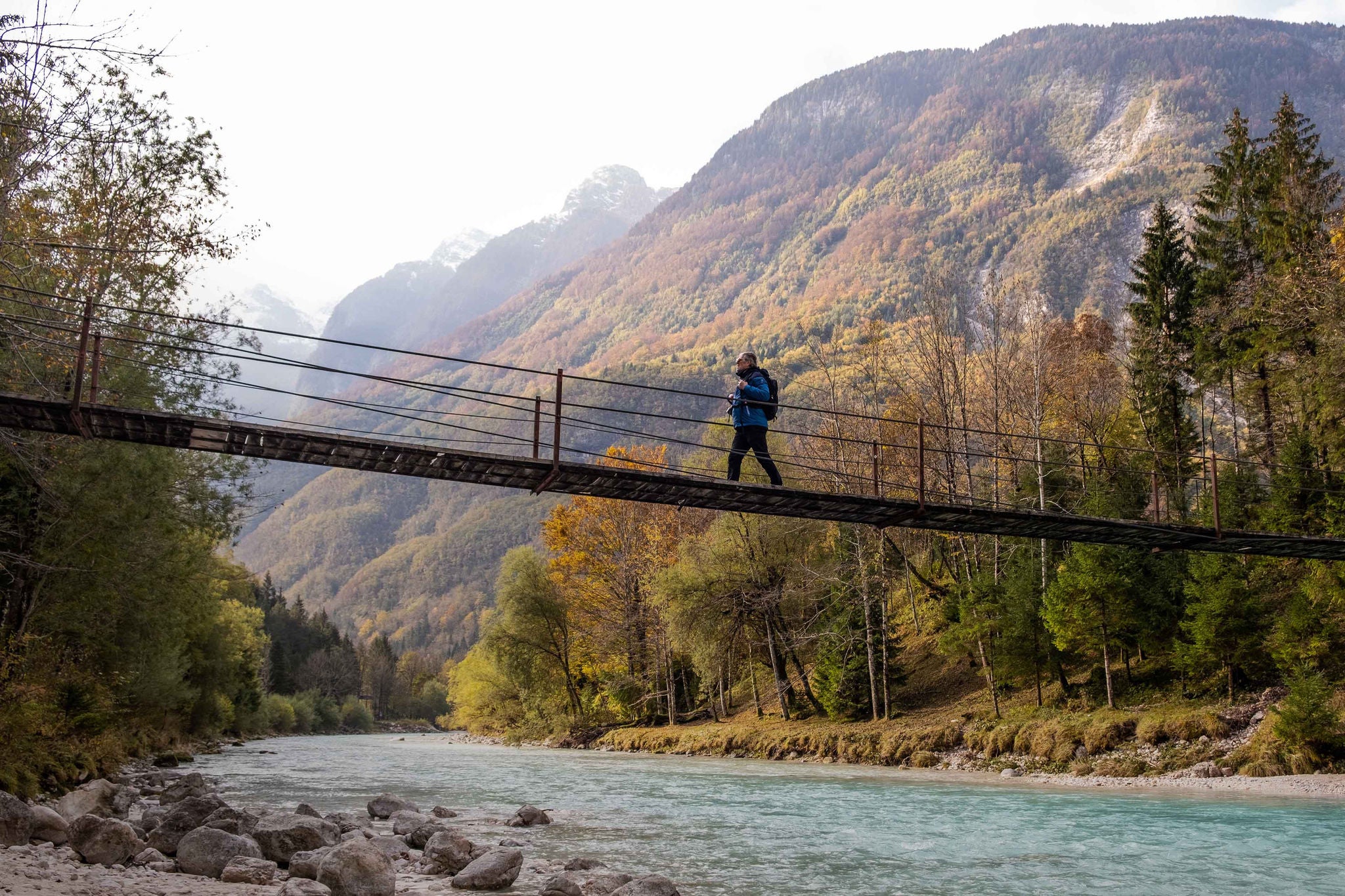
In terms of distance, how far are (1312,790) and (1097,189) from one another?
14801 centimetres

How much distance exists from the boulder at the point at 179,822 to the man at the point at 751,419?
7774 millimetres

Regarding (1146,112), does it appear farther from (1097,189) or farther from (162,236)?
(162,236)

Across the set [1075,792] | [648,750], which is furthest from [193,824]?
[648,750]

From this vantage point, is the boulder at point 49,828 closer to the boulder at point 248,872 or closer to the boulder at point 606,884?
the boulder at point 248,872

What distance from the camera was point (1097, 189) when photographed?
5851 inches

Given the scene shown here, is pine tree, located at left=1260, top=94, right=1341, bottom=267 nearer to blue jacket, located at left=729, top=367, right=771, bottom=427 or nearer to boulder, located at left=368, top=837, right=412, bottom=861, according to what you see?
blue jacket, located at left=729, top=367, right=771, bottom=427

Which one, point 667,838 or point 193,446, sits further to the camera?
point 667,838

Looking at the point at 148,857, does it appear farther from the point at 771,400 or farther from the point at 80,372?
the point at 771,400

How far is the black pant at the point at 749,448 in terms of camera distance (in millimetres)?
13188

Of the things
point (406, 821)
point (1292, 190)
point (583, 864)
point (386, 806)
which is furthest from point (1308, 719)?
point (1292, 190)

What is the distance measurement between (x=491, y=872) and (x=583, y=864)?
47.9 inches

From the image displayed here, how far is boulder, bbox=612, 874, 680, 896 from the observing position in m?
9.20

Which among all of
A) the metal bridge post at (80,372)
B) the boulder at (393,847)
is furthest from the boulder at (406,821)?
the metal bridge post at (80,372)

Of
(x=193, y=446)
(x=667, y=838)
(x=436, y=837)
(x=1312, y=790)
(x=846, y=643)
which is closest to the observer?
(x=193, y=446)
